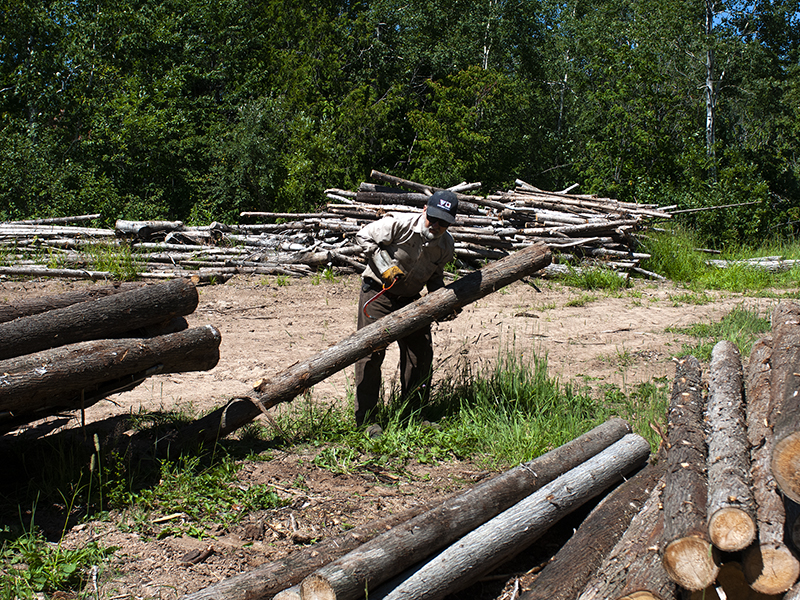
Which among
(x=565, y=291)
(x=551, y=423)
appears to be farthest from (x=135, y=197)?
(x=551, y=423)

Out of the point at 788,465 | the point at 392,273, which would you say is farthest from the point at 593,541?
the point at 392,273

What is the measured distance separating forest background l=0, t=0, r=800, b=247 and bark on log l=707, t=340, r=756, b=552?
47.5ft

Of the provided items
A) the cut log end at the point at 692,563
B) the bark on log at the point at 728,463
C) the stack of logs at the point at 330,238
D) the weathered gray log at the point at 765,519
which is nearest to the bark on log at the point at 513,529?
the bark on log at the point at 728,463

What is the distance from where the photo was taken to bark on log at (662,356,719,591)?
2668 millimetres

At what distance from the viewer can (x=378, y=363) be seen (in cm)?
535

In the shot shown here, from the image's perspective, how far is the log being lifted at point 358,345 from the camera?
4.64m

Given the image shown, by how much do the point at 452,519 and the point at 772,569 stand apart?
4.80ft

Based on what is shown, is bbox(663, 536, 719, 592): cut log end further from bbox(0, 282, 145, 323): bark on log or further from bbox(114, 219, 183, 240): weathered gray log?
bbox(114, 219, 183, 240): weathered gray log

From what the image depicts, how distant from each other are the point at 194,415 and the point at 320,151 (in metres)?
14.2

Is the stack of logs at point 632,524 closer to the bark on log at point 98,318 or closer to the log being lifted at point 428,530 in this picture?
the log being lifted at point 428,530

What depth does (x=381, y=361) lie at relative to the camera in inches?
212

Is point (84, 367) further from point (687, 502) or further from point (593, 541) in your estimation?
point (687, 502)

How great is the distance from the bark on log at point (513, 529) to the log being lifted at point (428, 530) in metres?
0.07

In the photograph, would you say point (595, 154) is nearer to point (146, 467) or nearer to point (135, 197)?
point (135, 197)
